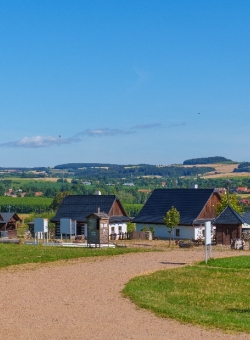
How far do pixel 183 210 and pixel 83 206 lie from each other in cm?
1008

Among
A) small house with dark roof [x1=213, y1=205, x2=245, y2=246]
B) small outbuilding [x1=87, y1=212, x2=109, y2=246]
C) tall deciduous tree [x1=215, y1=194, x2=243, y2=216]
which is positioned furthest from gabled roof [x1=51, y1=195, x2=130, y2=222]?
small outbuilding [x1=87, y1=212, x2=109, y2=246]

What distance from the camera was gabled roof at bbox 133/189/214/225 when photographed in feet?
189

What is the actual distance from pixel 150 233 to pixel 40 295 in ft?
112

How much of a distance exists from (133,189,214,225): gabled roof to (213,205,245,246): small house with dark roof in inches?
273

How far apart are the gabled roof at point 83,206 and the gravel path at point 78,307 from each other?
96.2 feet

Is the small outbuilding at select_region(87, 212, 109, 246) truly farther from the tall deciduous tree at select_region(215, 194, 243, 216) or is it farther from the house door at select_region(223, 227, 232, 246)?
the tall deciduous tree at select_region(215, 194, 243, 216)

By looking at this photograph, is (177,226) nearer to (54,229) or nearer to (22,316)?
(54,229)

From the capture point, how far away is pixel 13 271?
28531 mm

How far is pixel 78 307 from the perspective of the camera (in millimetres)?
19688

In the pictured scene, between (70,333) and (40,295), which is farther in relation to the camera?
(40,295)

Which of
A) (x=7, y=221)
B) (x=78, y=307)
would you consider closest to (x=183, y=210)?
(x=7, y=221)

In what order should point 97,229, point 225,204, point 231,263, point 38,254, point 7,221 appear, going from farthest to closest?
point 7,221 → point 225,204 → point 97,229 → point 38,254 → point 231,263

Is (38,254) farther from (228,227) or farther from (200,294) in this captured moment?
(228,227)

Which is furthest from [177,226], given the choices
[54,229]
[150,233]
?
[54,229]
